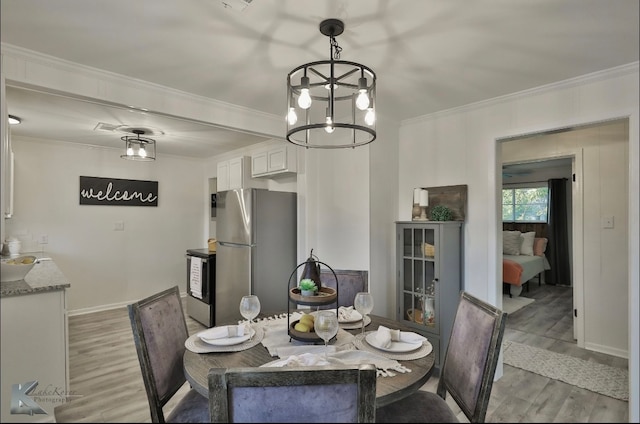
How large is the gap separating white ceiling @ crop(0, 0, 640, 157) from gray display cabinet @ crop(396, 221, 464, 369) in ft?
3.45

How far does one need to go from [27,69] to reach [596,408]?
2.47 m

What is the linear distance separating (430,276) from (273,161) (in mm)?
1907

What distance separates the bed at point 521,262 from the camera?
4.31 meters

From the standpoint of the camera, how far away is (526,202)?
96 centimetres

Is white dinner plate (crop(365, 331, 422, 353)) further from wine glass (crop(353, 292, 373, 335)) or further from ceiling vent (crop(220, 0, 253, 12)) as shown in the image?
ceiling vent (crop(220, 0, 253, 12))

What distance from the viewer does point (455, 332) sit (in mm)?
1373

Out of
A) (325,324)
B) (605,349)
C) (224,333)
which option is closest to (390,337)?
(325,324)

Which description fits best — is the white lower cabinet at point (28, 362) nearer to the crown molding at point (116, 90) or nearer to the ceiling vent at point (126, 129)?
the crown molding at point (116, 90)

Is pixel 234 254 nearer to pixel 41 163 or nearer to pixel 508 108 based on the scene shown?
pixel 41 163

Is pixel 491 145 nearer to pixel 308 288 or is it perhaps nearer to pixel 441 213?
pixel 441 213

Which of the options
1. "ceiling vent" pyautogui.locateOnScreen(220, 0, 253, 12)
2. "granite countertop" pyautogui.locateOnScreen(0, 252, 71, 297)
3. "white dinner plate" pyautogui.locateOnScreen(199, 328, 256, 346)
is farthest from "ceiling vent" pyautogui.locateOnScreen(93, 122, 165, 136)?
"white dinner plate" pyautogui.locateOnScreen(199, 328, 256, 346)

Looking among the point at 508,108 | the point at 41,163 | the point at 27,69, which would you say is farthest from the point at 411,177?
the point at 41,163

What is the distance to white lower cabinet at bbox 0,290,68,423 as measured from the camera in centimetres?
64

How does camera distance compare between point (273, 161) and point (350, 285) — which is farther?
point (273, 161)
